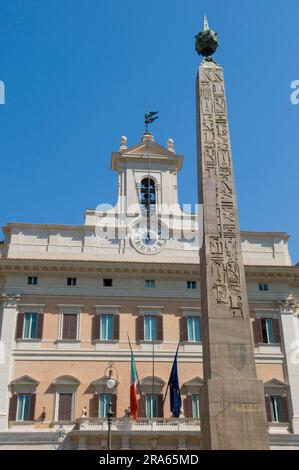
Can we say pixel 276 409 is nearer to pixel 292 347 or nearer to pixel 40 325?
pixel 292 347

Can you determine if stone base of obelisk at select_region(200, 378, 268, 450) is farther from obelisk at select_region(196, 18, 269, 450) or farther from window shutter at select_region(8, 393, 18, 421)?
window shutter at select_region(8, 393, 18, 421)

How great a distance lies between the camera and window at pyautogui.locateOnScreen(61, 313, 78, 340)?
2539 centimetres

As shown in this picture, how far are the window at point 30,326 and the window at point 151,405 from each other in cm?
519

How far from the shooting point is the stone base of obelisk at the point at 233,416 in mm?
11164

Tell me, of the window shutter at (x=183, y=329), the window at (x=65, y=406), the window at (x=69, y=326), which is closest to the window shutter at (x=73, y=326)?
the window at (x=69, y=326)

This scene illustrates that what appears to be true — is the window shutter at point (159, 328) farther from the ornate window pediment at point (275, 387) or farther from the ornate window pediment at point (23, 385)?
the ornate window pediment at point (23, 385)

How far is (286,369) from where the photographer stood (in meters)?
25.7

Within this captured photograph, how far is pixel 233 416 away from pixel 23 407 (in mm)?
14359

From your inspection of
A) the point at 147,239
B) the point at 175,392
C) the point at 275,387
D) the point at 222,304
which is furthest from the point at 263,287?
the point at 222,304

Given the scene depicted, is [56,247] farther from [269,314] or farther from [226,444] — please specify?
[226,444]

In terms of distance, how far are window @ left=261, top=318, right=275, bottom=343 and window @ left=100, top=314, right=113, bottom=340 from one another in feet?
21.2

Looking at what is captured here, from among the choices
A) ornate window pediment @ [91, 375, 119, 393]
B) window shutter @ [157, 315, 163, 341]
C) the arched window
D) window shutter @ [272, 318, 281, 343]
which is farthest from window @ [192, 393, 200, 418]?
the arched window
